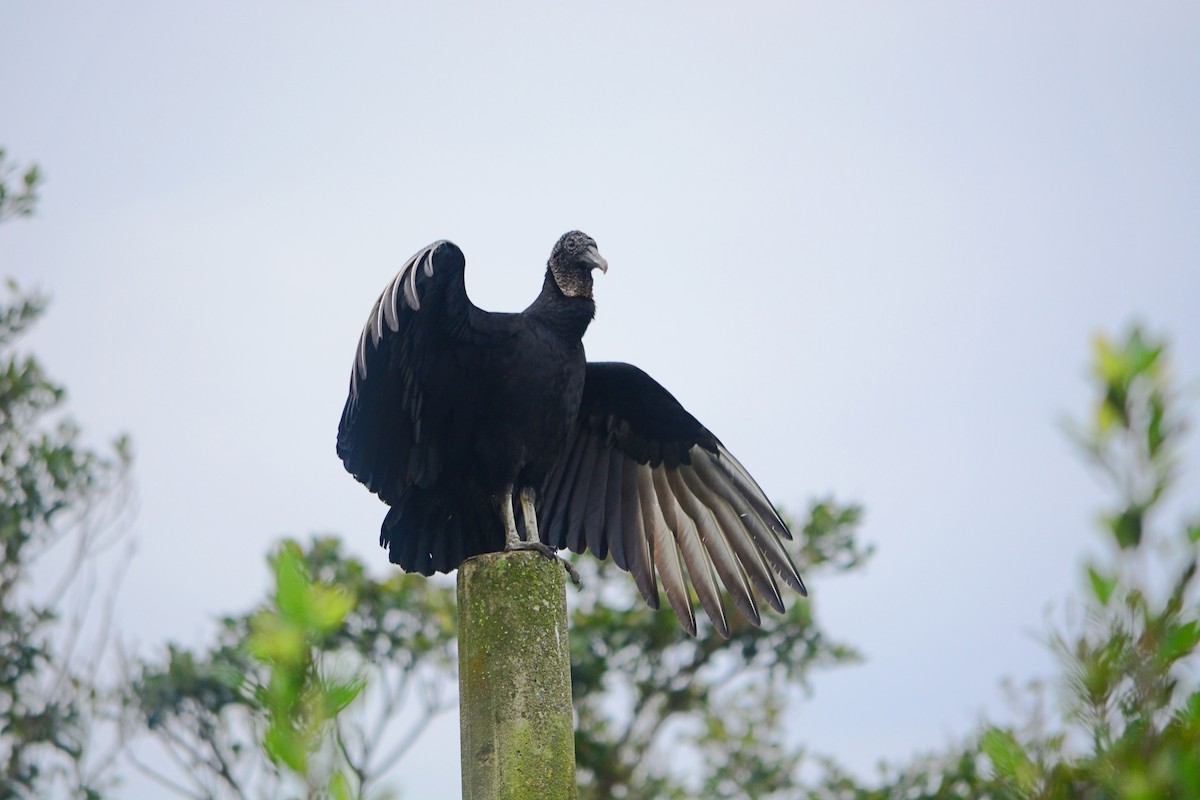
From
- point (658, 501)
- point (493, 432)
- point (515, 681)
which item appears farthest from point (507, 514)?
point (515, 681)

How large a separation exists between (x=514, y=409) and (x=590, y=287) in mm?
549

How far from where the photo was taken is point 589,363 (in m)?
4.21

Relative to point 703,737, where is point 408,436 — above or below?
below

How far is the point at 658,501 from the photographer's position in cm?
430

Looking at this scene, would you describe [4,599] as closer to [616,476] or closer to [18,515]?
[18,515]

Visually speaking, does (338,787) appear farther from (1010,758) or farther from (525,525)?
(525,525)

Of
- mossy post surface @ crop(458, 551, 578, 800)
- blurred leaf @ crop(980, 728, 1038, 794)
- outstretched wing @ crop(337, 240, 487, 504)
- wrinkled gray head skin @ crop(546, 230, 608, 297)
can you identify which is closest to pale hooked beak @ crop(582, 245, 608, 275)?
wrinkled gray head skin @ crop(546, 230, 608, 297)

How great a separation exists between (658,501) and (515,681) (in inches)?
66.4

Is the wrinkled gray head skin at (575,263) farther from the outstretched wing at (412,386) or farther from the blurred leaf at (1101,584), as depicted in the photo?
the blurred leaf at (1101,584)

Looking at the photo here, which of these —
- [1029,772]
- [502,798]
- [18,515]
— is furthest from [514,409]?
[18,515]

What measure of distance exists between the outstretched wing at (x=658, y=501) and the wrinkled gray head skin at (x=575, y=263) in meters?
0.31

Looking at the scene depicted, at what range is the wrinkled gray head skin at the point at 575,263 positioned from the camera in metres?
4.00

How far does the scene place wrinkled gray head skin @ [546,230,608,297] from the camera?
400 centimetres

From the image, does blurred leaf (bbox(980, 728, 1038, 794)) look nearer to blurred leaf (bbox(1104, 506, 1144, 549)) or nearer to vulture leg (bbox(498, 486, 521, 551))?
blurred leaf (bbox(1104, 506, 1144, 549))
